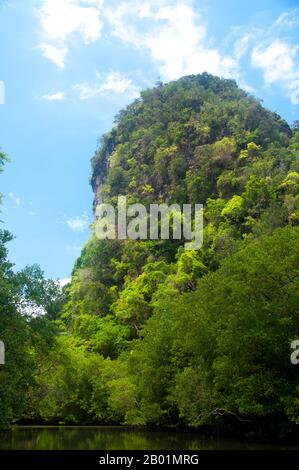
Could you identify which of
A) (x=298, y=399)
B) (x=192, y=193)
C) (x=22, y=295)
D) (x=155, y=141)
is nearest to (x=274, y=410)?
(x=298, y=399)

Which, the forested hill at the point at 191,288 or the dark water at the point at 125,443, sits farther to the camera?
the forested hill at the point at 191,288

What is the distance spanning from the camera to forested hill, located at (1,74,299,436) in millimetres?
23172

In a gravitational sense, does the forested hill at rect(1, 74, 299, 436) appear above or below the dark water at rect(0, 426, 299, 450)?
above

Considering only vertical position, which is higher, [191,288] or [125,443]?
[191,288]

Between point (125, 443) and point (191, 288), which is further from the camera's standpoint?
point (191, 288)

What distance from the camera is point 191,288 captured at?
58156mm

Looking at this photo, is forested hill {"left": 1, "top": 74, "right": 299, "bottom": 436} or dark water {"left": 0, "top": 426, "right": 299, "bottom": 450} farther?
forested hill {"left": 1, "top": 74, "right": 299, "bottom": 436}

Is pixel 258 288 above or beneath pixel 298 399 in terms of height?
above

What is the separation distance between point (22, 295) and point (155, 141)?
70248 mm

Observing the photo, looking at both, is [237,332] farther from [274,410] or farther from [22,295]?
[22,295]

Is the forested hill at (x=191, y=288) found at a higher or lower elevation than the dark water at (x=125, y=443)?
higher

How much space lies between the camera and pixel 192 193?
248 ft

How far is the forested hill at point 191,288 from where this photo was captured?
2317cm
